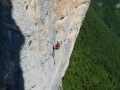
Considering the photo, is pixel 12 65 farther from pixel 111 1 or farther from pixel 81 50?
pixel 111 1

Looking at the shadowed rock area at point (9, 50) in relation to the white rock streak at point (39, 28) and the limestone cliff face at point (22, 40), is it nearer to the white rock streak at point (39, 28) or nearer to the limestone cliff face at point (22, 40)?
the limestone cliff face at point (22, 40)

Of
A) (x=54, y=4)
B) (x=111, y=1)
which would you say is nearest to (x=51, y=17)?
(x=54, y=4)

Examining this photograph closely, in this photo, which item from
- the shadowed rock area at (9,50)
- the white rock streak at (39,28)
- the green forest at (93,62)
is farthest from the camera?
the green forest at (93,62)

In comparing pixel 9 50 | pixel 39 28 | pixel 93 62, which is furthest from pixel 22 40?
pixel 93 62

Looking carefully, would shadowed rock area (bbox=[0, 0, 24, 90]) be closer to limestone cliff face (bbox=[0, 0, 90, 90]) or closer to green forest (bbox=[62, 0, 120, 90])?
limestone cliff face (bbox=[0, 0, 90, 90])

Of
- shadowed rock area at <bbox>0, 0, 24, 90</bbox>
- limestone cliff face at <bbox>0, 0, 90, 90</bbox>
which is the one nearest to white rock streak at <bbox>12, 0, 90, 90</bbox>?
limestone cliff face at <bbox>0, 0, 90, 90</bbox>

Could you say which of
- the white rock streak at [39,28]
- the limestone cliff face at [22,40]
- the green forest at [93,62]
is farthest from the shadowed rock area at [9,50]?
the green forest at [93,62]
